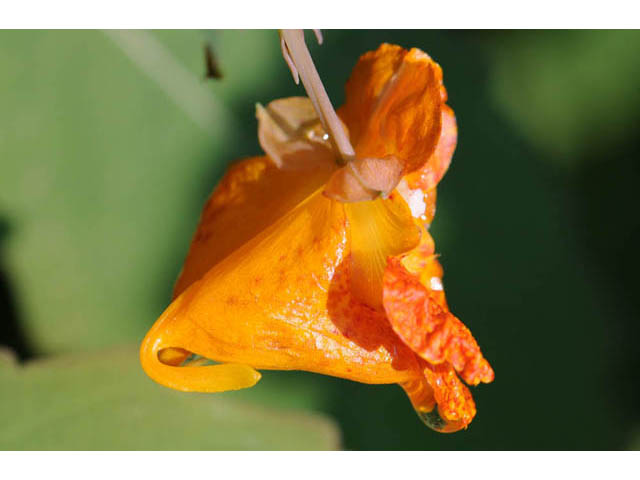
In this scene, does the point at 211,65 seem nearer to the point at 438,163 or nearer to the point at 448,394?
the point at 438,163

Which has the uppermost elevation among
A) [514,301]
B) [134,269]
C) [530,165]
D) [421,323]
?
[421,323]

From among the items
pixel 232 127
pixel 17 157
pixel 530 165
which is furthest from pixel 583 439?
pixel 17 157

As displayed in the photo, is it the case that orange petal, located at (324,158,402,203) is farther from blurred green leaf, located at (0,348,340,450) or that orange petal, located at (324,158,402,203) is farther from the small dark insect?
blurred green leaf, located at (0,348,340,450)

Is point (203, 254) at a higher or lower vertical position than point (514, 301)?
higher

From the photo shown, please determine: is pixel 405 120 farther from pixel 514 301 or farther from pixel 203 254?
pixel 514 301

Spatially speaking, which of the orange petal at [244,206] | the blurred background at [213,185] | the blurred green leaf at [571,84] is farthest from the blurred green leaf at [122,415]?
the blurred green leaf at [571,84]

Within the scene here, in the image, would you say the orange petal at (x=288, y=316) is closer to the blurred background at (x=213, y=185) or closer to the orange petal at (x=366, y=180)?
the orange petal at (x=366, y=180)

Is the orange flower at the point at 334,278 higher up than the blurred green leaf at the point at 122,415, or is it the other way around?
the orange flower at the point at 334,278
